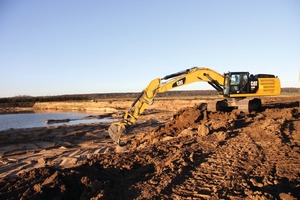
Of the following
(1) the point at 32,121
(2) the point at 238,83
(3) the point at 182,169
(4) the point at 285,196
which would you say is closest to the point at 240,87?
(2) the point at 238,83

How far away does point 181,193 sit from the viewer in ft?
17.0

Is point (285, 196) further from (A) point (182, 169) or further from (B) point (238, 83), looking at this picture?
(B) point (238, 83)

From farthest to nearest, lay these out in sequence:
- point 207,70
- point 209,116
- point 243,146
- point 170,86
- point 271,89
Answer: point 271,89
point 207,70
point 209,116
point 170,86
point 243,146

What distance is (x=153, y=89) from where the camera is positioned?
475 inches

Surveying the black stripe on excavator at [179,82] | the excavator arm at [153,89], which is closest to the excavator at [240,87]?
the excavator arm at [153,89]

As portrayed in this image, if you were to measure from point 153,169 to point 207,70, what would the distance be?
8.94 metres

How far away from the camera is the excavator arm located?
457 inches

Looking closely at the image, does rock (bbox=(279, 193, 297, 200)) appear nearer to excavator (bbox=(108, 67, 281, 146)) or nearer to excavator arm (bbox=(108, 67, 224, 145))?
excavator arm (bbox=(108, 67, 224, 145))

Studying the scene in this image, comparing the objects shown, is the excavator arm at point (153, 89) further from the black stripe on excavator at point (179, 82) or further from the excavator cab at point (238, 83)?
the excavator cab at point (238, 83)

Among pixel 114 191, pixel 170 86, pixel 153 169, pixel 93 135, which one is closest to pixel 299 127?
pixel 170 86

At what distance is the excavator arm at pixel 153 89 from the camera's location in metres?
11.6

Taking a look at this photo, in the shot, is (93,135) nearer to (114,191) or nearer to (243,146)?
(243,146)

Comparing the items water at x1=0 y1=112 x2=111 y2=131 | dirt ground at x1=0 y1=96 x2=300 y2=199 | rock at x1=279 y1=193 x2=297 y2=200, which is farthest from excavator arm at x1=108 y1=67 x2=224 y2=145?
water at x1=0 y1=112 x2=111 y2=131

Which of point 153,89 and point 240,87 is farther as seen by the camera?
point 240,87
